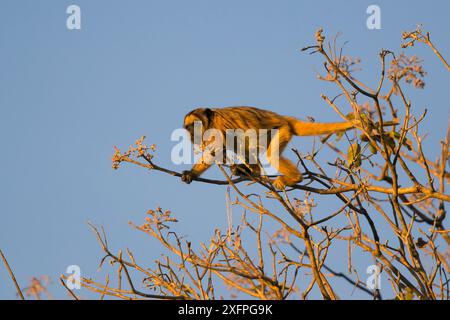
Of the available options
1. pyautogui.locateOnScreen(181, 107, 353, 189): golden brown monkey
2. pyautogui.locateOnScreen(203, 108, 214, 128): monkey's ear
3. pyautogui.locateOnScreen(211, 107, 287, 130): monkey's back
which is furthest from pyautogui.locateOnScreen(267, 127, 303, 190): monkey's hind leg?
pyautogui.locateOnScreen(203, 108, 214, 128): monkey's ear

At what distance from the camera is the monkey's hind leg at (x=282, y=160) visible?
6389mm

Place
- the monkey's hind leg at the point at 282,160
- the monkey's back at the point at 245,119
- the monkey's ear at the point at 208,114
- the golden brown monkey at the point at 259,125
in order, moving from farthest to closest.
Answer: the monkey's ear at the point at 208,114 → the monkey's back at the point at 245,119 → the golden brown monkey at the point at 259,125 → the monkey's hind leg at the point at 282,160

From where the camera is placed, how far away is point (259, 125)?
7.13 metres

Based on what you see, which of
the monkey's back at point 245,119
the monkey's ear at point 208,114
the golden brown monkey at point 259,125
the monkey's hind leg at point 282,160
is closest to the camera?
the monkey's hind leg at point 282,160

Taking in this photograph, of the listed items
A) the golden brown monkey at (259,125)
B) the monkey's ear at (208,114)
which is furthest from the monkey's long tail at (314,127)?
the monkey's ear at (208,114)

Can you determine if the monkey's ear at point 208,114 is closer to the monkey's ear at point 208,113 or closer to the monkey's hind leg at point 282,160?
the monkey's ear at point 208,113

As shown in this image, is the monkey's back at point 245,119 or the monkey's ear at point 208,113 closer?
the monkey's back at point 245,119

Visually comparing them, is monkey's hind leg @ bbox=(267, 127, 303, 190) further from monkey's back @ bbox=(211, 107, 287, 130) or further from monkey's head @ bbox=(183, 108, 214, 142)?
monkey's head @ bbox=(183, 108, 214, 142)

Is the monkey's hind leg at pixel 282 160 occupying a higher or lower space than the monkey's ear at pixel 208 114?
lower

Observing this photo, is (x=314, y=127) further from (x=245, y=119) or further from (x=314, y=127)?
(x=245, y=119)
